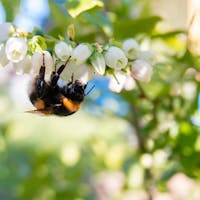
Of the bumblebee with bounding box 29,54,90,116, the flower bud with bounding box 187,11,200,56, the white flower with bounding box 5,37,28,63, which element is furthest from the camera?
the flower bud with bounding box 187,11,200,56

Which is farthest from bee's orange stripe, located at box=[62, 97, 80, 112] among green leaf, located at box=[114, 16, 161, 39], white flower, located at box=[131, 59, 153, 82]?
green leaf, located at box=[114, 16, 161, 39]

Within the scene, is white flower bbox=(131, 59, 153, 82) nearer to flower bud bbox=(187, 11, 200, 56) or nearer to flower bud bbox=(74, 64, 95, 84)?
flower bud bbox=(74, 64, 95, 84)

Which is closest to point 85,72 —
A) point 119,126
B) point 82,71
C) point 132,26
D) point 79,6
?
point 82,71

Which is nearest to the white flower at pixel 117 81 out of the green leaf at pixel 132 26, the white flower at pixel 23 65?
the white flower at pixel 23 65

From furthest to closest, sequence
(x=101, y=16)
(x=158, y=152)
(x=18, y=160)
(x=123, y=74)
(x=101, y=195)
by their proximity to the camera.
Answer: (x=101, y=195) < (x=18, y=160) < (x=158, y=152) < (x=101, y=16) < (x=123, y=74)

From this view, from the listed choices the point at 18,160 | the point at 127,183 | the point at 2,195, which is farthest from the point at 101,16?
the point at 2,195

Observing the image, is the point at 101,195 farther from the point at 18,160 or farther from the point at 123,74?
the point at 123,74

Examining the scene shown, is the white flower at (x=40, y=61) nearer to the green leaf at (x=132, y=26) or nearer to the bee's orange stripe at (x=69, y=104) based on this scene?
the bee's orange stripe at (x=69, y=104)
